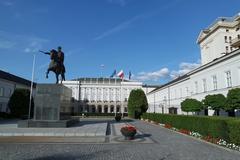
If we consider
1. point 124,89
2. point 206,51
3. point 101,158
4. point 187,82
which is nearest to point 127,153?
point 101,158

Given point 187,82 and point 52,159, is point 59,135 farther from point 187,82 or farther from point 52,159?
point 187,82

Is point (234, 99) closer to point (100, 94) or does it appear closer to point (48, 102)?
point (48, 102)

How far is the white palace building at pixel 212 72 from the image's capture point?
103 ft

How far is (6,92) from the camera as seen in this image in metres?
54.2

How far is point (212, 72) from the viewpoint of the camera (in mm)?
36125

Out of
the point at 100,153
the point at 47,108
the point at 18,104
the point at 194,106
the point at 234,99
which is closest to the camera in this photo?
the point at 100,153

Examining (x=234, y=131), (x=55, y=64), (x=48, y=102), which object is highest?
(x=55, y=64)

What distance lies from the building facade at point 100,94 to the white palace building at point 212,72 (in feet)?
91.9

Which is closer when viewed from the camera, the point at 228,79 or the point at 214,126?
the point at 214,126

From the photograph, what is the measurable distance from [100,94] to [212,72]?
79279 millimetres

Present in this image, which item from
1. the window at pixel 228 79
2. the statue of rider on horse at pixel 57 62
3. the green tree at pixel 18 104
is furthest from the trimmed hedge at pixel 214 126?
the green tree at pixel 18 104

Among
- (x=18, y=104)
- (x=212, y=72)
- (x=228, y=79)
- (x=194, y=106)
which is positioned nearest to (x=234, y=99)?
(x=228, y=79)

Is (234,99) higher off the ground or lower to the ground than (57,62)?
lower

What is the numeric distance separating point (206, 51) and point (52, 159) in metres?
65.3
